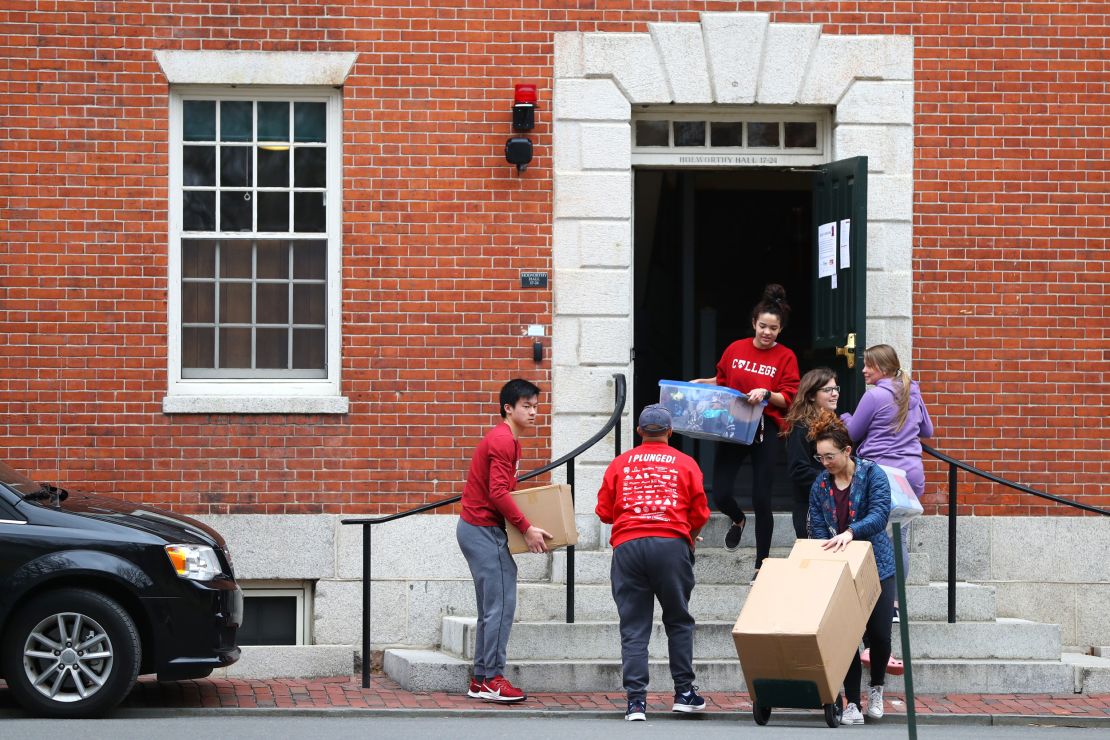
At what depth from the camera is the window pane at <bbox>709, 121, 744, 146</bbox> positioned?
38.8 feet

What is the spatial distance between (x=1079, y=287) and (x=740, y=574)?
3261 millimetres

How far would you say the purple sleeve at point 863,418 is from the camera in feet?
33.0

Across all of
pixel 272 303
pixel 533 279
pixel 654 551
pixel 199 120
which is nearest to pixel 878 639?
pixel 654 551

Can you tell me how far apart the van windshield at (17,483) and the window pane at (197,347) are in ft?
7.56

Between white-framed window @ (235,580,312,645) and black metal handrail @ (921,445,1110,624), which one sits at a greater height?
black metal handrail @ (921,445,1110,624)

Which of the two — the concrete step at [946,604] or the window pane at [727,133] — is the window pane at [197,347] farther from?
the concrete step at [946,604]

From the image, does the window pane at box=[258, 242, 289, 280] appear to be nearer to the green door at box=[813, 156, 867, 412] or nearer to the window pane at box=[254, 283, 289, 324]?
the window pane at box=[254, 283, 289, 324]

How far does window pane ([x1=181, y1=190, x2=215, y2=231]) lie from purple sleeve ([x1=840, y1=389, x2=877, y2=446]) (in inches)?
187

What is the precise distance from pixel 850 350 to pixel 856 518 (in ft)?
8.37

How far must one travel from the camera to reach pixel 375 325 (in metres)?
11.4

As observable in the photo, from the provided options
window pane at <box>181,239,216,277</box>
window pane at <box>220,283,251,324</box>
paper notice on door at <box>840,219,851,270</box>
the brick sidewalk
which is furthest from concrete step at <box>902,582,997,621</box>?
window pane at <box>181,239,216,277</box>

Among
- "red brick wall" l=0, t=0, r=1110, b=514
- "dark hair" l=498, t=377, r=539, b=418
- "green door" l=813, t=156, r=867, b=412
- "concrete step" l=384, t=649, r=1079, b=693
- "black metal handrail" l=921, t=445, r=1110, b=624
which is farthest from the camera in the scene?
"red brick wall" l=0, t=0, r=1110, b=514

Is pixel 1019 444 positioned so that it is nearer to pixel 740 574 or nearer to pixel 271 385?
pixel 740 574

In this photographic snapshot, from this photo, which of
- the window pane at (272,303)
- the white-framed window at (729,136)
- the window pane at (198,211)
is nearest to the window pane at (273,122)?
the window pane at (198,211)
